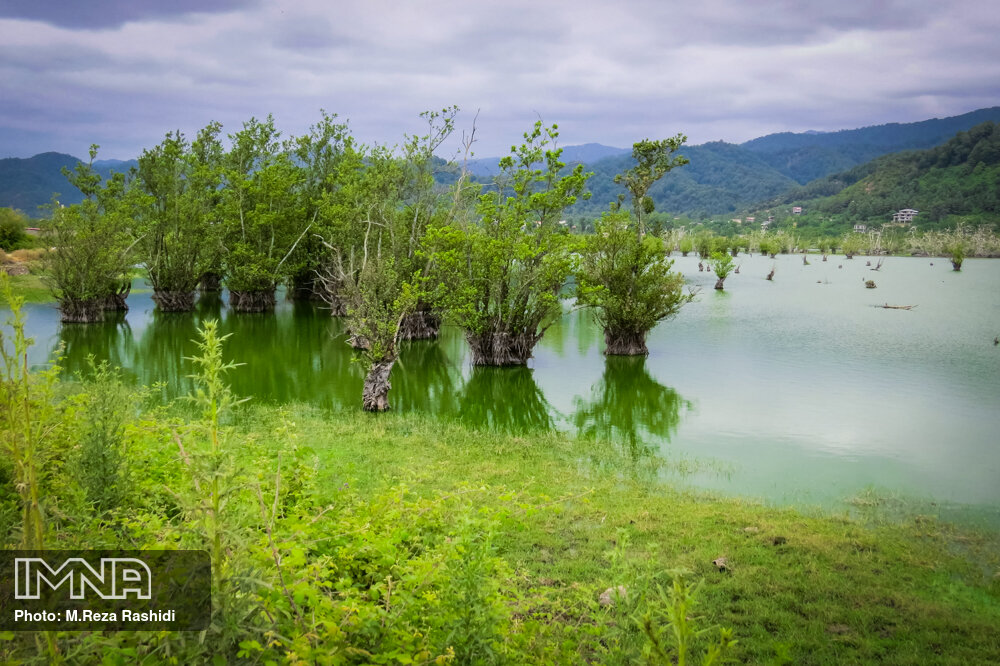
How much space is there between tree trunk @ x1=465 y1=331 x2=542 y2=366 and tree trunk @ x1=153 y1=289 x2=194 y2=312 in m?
19.7

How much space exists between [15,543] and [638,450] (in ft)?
32.8

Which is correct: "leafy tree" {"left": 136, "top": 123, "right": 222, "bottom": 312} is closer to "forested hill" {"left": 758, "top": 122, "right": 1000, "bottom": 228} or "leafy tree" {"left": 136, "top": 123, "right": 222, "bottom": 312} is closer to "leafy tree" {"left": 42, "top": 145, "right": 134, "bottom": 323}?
"leafy tree" {"left": 42, "top": 145, "right": 134, "bottom": 323}

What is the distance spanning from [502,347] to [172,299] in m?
21.0

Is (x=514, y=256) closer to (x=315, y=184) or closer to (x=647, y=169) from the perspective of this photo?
(x=647, y=169)

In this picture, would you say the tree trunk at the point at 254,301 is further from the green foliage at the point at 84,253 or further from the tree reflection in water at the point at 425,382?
the tree reflection in water at the point at 425,382

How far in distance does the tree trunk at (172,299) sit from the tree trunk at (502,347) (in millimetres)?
19653

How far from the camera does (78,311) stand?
1093 inches

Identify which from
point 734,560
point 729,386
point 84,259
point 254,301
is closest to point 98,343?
point 84,259

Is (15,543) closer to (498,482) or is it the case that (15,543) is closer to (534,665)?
(534,665)

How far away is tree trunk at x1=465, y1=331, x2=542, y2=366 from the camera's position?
64.6 ft

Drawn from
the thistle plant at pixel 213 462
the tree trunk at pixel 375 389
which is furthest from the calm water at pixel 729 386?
the thistle plant at pixel 213 462

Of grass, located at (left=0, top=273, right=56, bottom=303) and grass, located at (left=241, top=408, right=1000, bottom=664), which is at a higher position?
grass, located at (left=0, top=273, right=56, bottom=303)

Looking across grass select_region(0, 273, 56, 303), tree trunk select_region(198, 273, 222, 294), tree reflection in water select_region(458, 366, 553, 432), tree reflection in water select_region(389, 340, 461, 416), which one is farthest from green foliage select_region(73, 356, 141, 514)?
tree trunk select_region(198, 273, 222, 294)

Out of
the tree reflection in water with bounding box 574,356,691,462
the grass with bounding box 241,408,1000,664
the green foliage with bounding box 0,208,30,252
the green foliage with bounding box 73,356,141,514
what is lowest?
the tree reflection in water with bounding box 574,356,691,462
